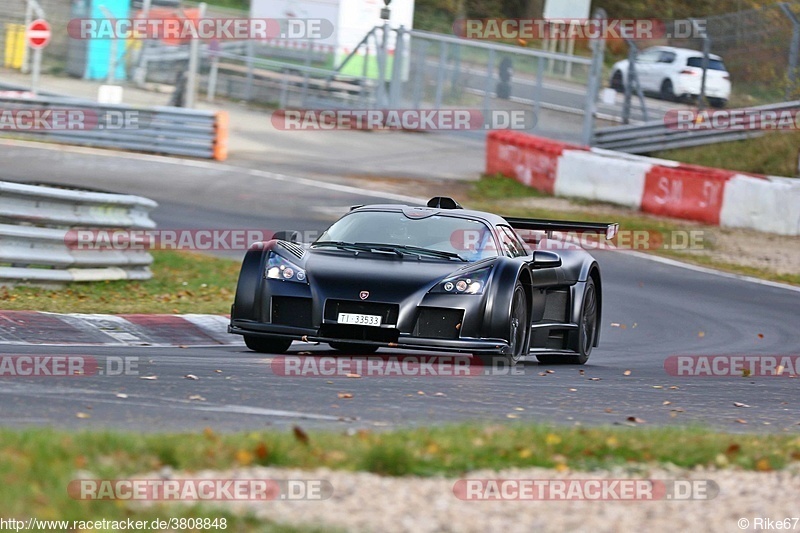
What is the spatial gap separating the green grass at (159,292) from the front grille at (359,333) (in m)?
3.07

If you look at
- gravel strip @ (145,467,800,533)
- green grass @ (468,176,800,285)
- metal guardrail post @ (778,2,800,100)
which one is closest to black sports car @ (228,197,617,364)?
gravel strip @ (145,467,800,533)

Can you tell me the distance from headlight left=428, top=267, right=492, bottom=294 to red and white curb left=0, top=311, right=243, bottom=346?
2429 millimetres

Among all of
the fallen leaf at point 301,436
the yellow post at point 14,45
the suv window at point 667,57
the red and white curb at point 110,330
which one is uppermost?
the suv window at point 667,57

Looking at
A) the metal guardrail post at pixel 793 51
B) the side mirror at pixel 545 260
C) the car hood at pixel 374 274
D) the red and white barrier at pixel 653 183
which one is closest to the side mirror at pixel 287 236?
the car hood at pixel 374 274

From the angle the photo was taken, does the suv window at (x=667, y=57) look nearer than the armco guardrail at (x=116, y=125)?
Yes

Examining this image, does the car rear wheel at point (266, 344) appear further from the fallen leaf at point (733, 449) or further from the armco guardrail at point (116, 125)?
the armco guardrail at point (116, 125)

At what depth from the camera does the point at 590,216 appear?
23.2m

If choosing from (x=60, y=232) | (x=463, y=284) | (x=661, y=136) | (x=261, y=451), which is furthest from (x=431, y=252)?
(x=661, y=136)

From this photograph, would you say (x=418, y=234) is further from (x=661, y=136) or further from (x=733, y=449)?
(x=661, y=136)

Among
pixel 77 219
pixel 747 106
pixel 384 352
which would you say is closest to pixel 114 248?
pixel 77 219

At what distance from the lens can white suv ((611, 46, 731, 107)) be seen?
2648 centimetres

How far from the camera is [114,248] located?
13.9 meters

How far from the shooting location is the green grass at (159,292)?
1217 centimetres

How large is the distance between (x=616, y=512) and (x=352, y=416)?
246cm
